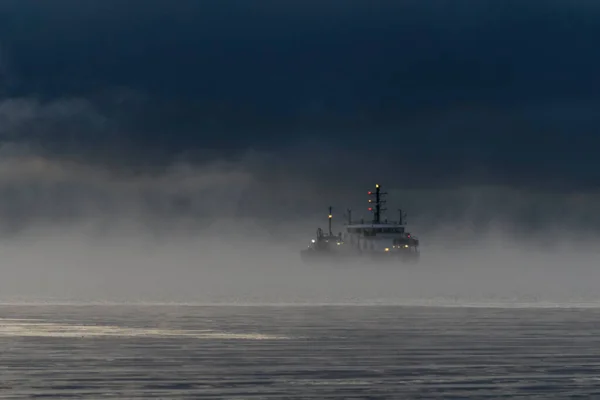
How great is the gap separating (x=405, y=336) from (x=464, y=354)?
6.41 m

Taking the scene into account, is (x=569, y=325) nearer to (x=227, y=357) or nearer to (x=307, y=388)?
(x=227, y=357)

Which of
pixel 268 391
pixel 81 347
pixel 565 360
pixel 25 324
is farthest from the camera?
pixel 25 324

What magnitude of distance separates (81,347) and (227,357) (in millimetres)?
5773

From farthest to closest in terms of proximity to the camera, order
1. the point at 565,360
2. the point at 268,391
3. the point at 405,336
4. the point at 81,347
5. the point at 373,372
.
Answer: the point at 405,336
the point at 81,347
the point at 565,360
the point at 373,372
the point at 268,391

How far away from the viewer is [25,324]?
4897 cm

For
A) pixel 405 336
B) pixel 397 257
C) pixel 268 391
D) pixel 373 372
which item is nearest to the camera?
pixel 268 391

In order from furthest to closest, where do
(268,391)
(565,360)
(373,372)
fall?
(565,360) < (373,372) < (268,391)

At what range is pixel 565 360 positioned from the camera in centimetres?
3509

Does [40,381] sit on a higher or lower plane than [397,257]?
lower

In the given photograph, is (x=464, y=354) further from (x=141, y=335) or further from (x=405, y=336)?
(x=141, y=335)

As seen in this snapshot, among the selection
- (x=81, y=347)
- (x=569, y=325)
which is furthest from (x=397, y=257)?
(x=81, y=347)

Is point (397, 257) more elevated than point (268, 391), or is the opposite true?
point (397, 257)

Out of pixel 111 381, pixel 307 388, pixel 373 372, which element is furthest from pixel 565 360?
pixel 111 381

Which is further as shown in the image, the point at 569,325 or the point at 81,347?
the point at 569,325
